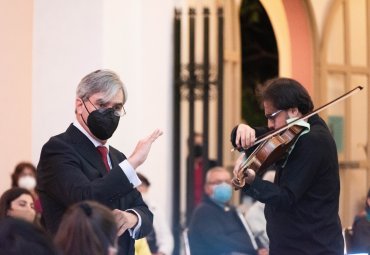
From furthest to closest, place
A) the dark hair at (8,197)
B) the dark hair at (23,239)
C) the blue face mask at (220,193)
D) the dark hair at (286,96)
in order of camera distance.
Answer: the blue face mask at (220,193), the dark hair at (8,197), the dark hair at (286,96), the dark hair at (23,239)

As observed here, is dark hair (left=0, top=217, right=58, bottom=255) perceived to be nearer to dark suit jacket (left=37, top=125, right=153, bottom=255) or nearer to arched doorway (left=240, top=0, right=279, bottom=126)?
dark suit jacket (left=37, top=125, right=153, bottom=255)

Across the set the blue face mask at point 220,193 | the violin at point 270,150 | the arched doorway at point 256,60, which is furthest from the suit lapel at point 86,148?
the arched doorway at point 256,60

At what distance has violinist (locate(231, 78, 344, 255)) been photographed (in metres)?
4.76

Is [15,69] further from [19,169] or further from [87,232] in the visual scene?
[87,232]

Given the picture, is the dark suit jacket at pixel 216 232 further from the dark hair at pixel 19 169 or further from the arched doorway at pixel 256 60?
the arched doorway at pixel 256 60

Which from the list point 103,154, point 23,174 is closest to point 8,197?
point 23,174

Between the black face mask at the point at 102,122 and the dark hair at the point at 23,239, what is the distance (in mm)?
1499

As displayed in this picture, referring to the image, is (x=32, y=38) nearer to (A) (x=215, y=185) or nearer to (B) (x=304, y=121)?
(A) (x=215, y=185)

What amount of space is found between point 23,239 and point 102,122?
157cm

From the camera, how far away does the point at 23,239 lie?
9.11 feet

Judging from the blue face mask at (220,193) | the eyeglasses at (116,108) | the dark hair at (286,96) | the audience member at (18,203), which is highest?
the dark hair at (286,96)

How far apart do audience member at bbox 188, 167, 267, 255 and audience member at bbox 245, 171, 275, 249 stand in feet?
0.76

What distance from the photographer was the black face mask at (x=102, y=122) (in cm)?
430

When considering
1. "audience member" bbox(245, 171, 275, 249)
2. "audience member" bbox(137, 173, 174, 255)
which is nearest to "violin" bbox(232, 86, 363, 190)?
"audience member" bbox(137, 173, 174, 255)
